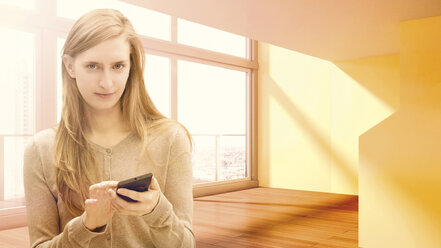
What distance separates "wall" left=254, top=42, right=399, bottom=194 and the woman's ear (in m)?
4.96

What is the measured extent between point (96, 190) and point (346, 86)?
17.5 feet

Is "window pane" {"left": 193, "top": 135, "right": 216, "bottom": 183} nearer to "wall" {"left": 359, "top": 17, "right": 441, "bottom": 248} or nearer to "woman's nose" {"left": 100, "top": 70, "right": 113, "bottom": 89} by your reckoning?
"wall" {"left": 359, "top": 17, "right": 441, "bottom": 248}

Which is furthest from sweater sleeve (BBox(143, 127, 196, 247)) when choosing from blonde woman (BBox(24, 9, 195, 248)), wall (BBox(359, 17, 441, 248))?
wall (BBox(359, 17, 441, 248))

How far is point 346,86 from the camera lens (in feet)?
18.5

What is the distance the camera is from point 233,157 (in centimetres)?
654

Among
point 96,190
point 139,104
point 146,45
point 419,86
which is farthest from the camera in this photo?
point 146,45

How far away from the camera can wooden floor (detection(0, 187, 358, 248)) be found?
3.15 m

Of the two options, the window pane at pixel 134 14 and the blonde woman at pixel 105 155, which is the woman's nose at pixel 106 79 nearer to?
the blonde woman at pixel 105 155

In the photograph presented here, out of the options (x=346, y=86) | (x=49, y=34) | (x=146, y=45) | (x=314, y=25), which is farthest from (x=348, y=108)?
(x=49, y=34)

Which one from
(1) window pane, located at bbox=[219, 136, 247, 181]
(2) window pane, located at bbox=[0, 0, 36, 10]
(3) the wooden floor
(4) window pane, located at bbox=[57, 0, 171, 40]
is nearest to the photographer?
(3) the wooden floor

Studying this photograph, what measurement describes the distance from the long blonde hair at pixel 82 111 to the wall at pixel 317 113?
4.84m

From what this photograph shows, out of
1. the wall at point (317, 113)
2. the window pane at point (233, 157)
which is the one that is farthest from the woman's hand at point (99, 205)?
the window pane at point (233, 157)

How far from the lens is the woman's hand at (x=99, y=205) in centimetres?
74

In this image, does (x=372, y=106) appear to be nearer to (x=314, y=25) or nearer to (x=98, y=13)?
(x=314, y=25)
